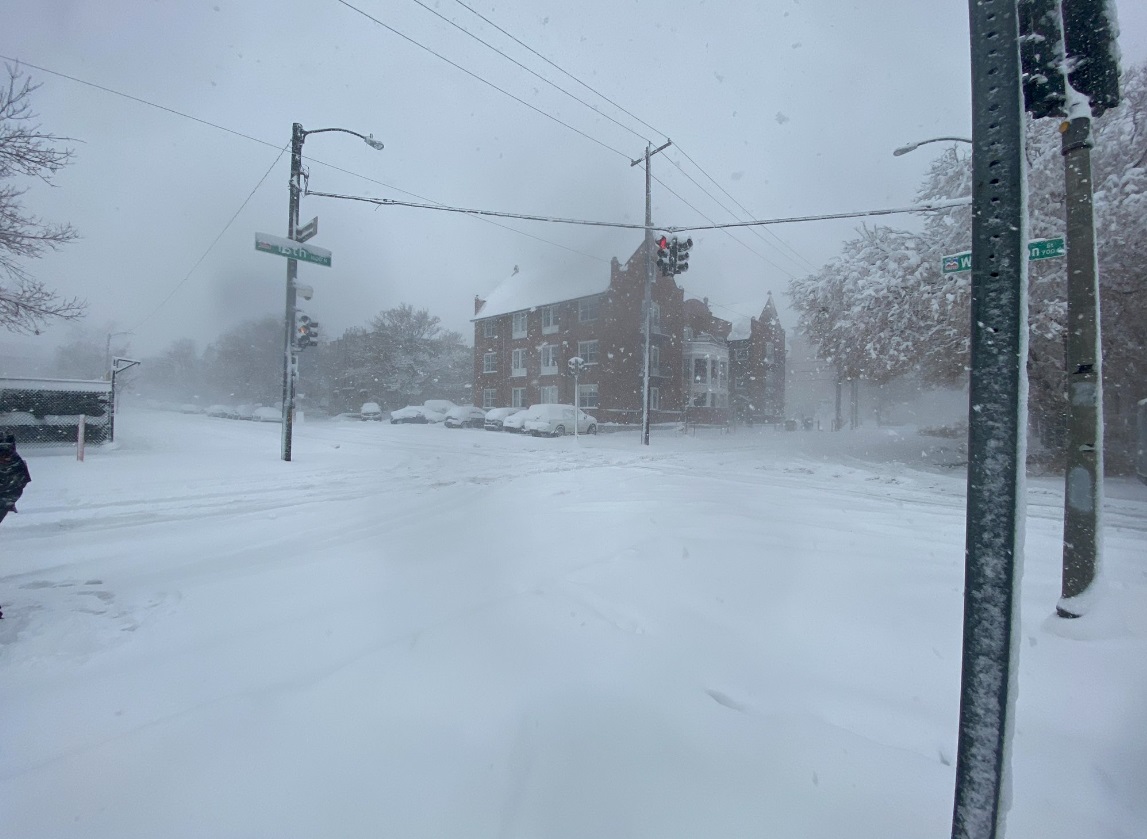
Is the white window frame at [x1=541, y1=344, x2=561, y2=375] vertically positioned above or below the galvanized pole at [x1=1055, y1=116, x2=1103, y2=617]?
above

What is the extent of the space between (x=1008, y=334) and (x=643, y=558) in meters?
3.68

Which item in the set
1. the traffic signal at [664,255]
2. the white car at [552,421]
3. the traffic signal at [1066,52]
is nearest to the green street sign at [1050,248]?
the traffic signal at [1066,52]

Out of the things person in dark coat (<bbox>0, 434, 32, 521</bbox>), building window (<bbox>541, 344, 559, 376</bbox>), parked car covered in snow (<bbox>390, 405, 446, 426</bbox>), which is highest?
building window (<bbox>541, 344, 559, 376</bbox>)

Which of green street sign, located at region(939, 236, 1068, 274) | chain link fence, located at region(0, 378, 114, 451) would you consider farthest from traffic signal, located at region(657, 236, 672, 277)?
chain link fence, located at region(0, 378, 114, 451)

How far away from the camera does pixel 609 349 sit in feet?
105

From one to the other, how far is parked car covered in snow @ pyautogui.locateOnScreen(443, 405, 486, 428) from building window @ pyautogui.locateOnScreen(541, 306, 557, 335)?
291 inches

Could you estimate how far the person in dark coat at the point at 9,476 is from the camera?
128 inches

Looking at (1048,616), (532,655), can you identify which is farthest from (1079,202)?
(532,655)

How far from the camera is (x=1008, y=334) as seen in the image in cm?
128

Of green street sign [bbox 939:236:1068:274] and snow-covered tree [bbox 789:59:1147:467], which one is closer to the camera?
green street sign [bbox 939:236:1068:274]

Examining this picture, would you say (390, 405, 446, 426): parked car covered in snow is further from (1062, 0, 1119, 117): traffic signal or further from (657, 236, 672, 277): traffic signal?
(1062, 0, 1119, 117): traffic signal

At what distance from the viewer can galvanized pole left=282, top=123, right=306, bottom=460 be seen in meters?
11.0

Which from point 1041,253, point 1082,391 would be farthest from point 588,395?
point 1082,391

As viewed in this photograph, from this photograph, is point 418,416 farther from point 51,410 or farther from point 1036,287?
point 1036,287
